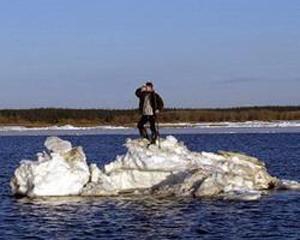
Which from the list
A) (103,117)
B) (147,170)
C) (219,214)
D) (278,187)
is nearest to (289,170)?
(278,187)

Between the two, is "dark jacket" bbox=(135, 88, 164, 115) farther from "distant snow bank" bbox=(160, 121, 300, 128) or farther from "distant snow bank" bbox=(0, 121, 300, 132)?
"distant snow bank" bbox=(160, 121, 300, 128)

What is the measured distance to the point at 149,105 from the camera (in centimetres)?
2833

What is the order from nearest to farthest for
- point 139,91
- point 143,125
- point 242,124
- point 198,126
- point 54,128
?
1. point 139,91
2. point 143,125
3. point 54,128
4. point 198,126
5. point 242,124

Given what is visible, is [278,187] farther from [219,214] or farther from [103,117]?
[103,117]

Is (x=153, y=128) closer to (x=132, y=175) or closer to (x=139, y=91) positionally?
(x=139, y=91)

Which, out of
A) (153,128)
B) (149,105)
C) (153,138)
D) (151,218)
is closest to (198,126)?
(153,138)

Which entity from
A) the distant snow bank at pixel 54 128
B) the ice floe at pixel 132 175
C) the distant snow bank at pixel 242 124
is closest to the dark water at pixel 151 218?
the ice floe at pixel 132 175

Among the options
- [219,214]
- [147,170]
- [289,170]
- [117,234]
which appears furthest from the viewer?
[289,170]

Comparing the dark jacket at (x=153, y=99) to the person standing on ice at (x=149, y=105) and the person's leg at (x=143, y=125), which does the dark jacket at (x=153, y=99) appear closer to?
the person standing on ice at (x=149, y=105)

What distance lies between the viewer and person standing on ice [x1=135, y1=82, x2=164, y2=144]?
28.2 meters

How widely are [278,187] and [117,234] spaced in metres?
9.99

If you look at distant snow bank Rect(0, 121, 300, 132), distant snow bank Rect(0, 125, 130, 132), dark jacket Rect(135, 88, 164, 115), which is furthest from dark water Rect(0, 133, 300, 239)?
distant snow bank Rect(0, 121, 300, 132)

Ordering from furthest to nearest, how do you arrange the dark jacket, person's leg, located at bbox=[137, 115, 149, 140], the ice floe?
1. person's leg, located at bbox=[137, 115, 149, 140]
2. the dark jacket
3. the ice floe

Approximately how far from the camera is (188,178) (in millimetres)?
26531
